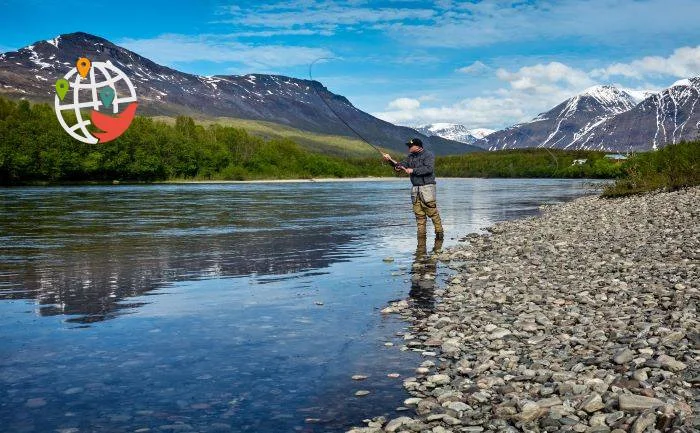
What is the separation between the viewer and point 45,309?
38.0 ft

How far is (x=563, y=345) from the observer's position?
8289 mm

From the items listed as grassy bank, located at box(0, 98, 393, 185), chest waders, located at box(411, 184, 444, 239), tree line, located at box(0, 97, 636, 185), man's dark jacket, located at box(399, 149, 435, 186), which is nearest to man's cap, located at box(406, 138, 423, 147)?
man's dark jacket, located at box(399, 149, 435, 186)

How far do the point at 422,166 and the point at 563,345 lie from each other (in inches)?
474

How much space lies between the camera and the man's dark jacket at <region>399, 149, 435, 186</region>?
19.8 metres

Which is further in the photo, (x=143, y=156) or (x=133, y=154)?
(x=143, y=156)

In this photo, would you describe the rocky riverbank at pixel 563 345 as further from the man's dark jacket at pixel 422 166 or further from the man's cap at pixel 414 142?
the man's cap at pixel 414 142

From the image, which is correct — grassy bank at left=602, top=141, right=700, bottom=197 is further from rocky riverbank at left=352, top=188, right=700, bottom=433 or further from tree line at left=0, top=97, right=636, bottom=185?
tree line at left=0, top=97, right=636, bottom=185

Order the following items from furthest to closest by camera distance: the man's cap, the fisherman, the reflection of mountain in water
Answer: the fisherman, the man's cap, the reflection of mountain in water

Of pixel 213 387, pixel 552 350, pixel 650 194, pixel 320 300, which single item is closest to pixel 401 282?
pixel 320 300

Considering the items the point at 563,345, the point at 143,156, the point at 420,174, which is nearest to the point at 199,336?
the point at 563,345

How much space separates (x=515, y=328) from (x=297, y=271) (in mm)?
7911

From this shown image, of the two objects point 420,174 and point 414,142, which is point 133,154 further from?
point 414,142

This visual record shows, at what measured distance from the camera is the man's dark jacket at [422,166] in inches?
781

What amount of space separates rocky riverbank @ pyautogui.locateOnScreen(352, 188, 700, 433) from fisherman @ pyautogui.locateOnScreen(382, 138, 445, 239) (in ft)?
14.7
